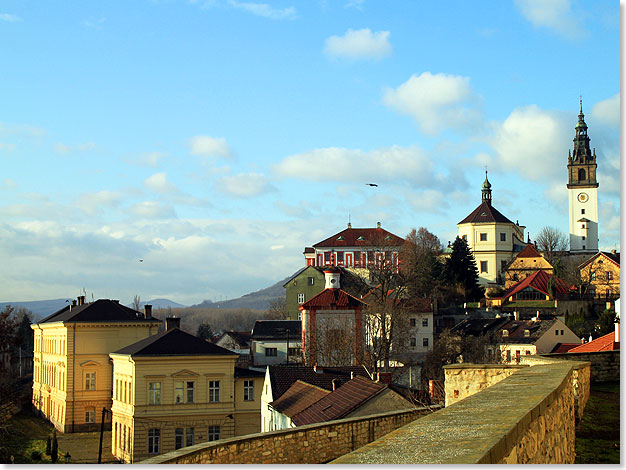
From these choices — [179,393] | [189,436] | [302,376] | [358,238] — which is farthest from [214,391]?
[358,238]

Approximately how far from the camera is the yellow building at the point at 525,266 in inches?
3442

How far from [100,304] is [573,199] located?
7800 centimetres

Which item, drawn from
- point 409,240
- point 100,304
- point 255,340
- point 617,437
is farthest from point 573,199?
point 617,437

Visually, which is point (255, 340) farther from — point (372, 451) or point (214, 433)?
point (372, 451)

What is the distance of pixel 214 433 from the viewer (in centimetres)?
3566

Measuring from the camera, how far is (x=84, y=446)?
37.7 meters

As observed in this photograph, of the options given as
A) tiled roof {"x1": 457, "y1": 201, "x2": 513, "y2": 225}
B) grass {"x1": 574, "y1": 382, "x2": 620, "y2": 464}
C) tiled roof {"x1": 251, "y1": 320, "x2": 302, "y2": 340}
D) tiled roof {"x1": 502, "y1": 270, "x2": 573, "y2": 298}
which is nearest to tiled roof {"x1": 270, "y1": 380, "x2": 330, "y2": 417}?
grass {"x1": 574, "y1": 382, "x2": 620, "y2": 464}

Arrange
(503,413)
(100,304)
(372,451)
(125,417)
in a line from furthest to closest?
1. (100,304)
2. (125,417)
3. (503,413)
4. (372,451)

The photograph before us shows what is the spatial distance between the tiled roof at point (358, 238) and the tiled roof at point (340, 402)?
73284 mm

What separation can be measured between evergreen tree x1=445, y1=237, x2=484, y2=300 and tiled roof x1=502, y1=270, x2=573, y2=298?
326 centimetres

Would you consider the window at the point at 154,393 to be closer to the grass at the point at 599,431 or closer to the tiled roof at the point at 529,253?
the grass at the point at 599,431

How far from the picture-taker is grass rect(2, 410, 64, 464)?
105ft

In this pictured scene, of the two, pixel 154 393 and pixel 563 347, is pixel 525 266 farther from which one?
pixel 154 393

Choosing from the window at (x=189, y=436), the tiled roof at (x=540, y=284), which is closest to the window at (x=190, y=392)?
the window at (x=189, y=436)
